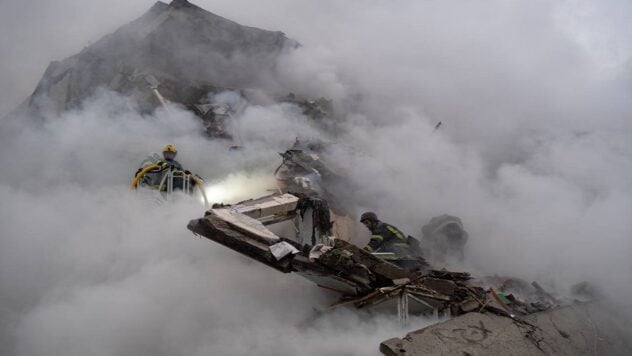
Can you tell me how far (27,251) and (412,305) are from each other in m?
4.95

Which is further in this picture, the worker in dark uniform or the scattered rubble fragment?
the worker in dark uniform

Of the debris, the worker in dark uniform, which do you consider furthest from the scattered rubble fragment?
the worker in dark uniform

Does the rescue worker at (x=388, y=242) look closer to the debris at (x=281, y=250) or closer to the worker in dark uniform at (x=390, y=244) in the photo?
the worker in dark uniform at (x=390, y=244)

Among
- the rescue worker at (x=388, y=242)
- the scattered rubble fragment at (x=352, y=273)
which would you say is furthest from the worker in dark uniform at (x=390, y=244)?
the scattered rubble fragment at (x=352, y=273)

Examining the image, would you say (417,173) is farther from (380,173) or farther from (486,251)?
(486,251)

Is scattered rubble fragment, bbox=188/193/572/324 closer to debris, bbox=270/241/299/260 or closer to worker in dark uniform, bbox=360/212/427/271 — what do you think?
debris, bbox=270/241/299/260

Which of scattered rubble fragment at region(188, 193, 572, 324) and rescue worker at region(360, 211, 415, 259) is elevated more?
rescue worker at region(360, 211, 415, 259)

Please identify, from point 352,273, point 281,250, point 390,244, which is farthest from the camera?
point 390,244

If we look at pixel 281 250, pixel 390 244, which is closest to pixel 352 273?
pixel 281 250

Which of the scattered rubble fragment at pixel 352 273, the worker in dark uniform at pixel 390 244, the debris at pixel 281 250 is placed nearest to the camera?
the debris at pixel 281 250

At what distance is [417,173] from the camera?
9820 millimetres

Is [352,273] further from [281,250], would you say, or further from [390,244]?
[390,244]

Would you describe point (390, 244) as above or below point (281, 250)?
above

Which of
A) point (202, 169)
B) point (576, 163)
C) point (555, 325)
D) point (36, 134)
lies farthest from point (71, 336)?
point (576, 163)
